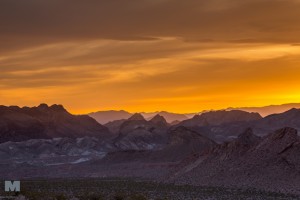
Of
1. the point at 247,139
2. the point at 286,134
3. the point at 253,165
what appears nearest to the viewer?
the point at 253,165

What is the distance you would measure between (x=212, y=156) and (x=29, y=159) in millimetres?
96934

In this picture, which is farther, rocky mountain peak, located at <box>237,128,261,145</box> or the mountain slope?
rocky mountain peak, located at <box>237,128,261,145</box>

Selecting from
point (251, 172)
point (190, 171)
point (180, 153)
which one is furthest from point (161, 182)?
point (180, 153)

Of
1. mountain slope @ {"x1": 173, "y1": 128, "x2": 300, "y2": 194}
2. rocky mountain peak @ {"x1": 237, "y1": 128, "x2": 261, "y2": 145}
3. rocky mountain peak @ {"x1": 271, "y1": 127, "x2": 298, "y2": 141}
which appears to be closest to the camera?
mountain slope @ {"x1": 173, "y1": 128, "x2": 300, "y2": 194}

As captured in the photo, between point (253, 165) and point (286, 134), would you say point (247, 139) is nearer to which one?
point (286, 134)

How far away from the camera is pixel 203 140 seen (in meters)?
162

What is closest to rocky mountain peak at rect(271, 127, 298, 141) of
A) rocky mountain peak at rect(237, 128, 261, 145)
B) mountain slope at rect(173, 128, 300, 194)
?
mountain slope at rect(173, 128, 300, 194)

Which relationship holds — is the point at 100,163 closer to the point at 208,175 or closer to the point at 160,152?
the point at 160,152

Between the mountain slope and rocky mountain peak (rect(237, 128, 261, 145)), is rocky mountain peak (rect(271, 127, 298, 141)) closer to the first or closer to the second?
the mountain slope

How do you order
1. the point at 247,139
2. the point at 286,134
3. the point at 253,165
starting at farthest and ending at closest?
1. the point at 247,139
2. the point at 286,134
3. the point at 253,165

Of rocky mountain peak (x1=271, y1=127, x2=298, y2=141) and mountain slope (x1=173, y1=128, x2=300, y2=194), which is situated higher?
rocky mountain peak (x1=271, y1=127, x2=298, y2=141)

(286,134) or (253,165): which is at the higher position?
(286,134)

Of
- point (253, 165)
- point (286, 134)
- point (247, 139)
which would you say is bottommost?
point (253, 165)

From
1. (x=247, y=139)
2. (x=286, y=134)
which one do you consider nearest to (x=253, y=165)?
(x=286, y=134)
